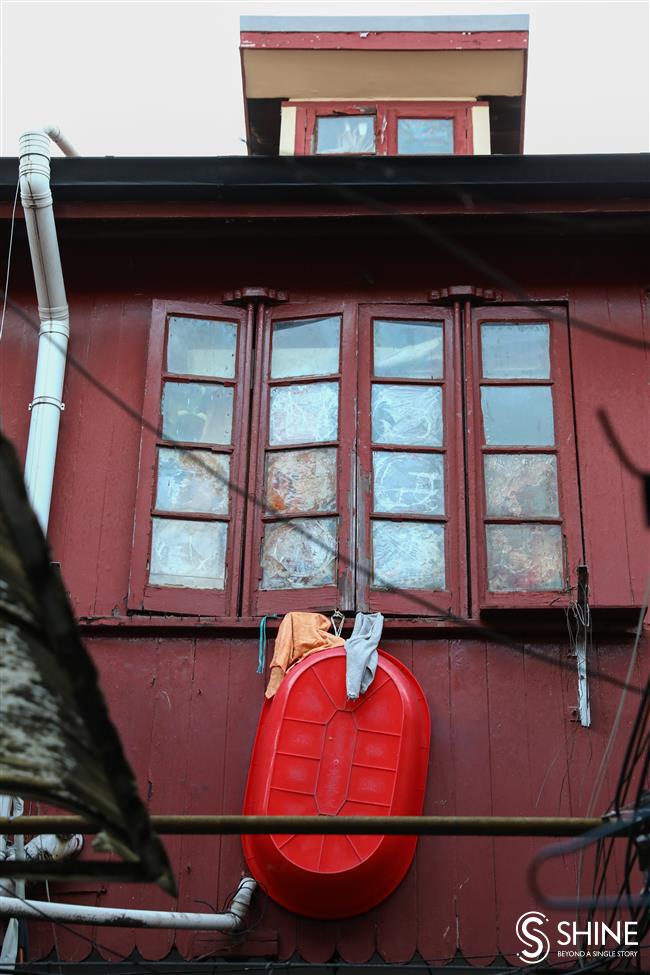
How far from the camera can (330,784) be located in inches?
263

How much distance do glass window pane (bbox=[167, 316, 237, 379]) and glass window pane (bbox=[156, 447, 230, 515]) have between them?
0.61 metres

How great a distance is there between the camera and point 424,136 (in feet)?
34.6

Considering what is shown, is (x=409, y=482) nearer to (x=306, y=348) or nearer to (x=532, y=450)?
(x=532, y=450)

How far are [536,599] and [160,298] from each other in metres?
3.18

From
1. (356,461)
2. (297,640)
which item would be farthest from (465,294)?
(297,640)

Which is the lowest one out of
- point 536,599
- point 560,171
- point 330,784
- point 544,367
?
point 330,784

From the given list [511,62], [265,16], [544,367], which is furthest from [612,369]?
[265,16]

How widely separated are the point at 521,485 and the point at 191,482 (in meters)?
2.01

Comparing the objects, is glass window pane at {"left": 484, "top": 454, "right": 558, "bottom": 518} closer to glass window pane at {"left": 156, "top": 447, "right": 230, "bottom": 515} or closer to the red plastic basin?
the red plastic basin

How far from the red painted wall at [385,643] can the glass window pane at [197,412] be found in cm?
21

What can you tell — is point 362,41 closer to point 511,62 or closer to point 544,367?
point 511,62

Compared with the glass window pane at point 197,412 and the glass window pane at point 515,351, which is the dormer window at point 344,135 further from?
the glass window pane at point 197,412

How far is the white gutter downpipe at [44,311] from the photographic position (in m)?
7.77

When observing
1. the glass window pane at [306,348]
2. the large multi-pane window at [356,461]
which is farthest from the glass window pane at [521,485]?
the glass window pane at [306,348]
